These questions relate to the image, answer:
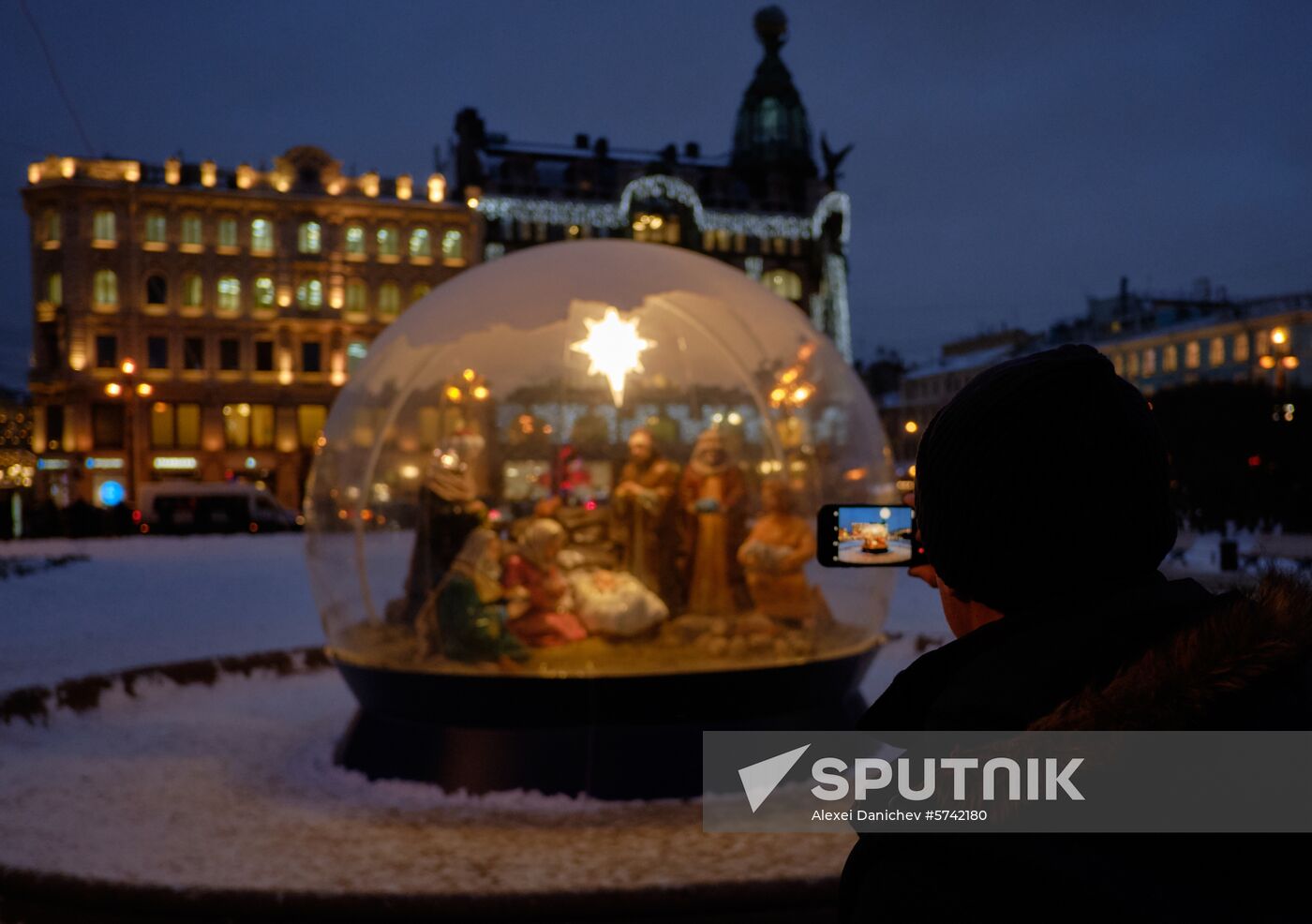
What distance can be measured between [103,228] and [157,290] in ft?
12.4

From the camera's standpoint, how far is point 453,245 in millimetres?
60906

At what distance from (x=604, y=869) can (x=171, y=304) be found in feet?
188

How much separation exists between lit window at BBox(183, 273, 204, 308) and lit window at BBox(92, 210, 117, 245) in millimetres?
3987

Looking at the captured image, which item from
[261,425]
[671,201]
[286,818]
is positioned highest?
[671,201]

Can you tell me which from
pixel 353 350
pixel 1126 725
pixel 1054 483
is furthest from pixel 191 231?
pixel 1126 725

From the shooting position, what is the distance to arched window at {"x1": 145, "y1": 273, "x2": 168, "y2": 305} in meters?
56.4

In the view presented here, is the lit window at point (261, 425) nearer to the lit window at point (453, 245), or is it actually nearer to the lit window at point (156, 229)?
the lit window at point (156, 229)

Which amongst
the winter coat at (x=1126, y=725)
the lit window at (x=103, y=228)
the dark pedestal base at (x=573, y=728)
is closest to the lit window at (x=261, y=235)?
the lit window at (x=103, y=228)

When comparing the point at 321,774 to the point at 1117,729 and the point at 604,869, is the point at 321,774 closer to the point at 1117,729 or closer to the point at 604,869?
the point at 604,869

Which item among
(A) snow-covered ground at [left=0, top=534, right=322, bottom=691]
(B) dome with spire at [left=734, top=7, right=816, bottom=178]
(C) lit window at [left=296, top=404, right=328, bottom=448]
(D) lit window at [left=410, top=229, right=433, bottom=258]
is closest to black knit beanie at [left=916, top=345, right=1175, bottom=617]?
(A) snow-covered ground at [left=0, top=534, right=322, bottom=691]

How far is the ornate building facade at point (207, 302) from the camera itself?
54.8m

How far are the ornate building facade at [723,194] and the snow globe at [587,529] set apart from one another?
175 ft

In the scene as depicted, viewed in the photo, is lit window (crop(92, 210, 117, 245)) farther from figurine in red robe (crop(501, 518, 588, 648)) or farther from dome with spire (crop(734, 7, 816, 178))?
figurine in red robe (crop(501, 518, 588, 648))

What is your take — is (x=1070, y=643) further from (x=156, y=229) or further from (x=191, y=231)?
(x=156, y=229)
